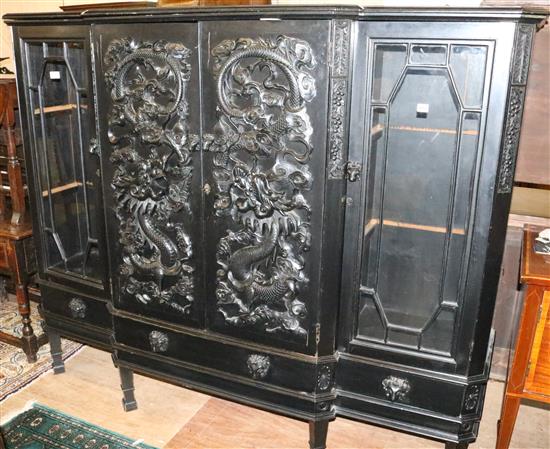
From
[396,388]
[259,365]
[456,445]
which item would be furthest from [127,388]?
[456,445]

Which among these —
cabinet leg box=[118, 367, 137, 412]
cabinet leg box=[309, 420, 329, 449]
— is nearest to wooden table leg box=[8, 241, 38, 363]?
cabinet leg box=[118, 367, 137, 412]

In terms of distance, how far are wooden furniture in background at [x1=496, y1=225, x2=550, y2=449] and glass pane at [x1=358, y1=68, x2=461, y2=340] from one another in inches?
10.8

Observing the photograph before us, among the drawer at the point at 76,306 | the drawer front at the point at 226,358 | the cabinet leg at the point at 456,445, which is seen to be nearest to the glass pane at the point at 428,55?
the drawer front at the point at 226,358

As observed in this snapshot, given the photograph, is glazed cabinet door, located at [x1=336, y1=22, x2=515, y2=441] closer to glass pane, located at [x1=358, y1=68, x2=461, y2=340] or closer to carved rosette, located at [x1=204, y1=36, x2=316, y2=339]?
glass pane, located at [x1=358, y1=68, x2=461, y2=340]

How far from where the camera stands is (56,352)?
2.48 meters

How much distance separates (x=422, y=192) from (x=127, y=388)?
4.57 feet

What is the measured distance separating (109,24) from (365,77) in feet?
2.81

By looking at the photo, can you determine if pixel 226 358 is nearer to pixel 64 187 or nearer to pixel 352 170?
pixel 352 170

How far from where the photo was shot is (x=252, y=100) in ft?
5.55

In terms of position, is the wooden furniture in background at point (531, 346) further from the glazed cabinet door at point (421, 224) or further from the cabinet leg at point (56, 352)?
the cabinet leg at point (56, 352)

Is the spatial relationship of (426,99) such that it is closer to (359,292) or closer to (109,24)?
(359,292)

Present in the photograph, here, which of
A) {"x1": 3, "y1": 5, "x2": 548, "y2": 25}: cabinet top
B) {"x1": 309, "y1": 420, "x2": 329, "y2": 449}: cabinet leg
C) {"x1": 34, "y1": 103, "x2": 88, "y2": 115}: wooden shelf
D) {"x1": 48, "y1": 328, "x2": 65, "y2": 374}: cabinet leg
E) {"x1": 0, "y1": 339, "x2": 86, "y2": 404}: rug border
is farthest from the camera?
{"x1": 48, "y1": 328, "x2": 65, "y2": 374}: cabinet leg

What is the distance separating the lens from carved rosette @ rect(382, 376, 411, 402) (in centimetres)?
184

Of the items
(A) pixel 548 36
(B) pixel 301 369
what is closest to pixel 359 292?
(B) pixel 301 369
